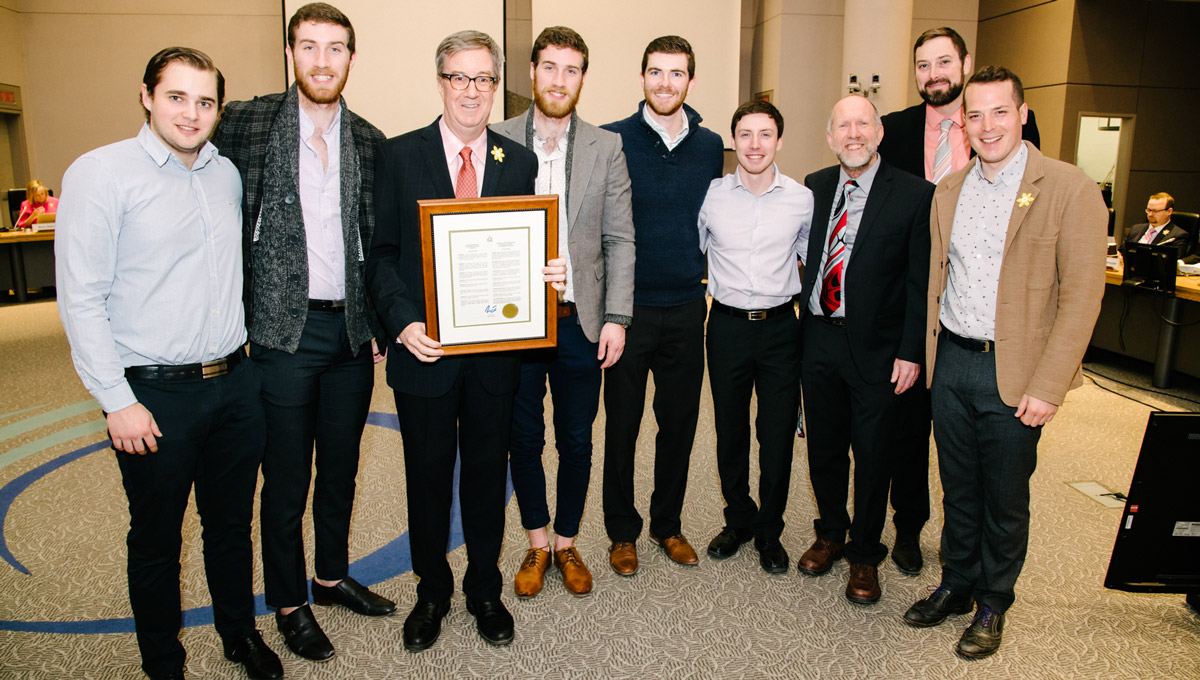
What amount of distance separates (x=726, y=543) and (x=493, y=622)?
1.08 metres

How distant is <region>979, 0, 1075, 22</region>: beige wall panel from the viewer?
31.2ft

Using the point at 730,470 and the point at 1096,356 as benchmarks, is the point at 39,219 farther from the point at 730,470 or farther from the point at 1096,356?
the point at 1096,356

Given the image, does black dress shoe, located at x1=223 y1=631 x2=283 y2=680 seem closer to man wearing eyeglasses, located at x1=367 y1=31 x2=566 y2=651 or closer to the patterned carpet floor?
the patterned carpet floor

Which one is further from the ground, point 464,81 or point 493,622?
point 464,81

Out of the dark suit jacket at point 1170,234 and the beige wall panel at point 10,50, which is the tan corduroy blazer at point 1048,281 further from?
the beige wall panel at point 10,50

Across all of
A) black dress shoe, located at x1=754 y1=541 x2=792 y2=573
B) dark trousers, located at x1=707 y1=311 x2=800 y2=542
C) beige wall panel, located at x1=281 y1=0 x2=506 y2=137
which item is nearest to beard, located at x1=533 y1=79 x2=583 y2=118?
dark trousers, located at x1=707 y1=311 x2=800 y2=542

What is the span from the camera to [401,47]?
28.5 feet

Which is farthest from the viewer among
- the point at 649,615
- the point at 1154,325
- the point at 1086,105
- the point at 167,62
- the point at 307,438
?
the point at 1086,105

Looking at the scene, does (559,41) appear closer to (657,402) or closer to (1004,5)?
(657,402)

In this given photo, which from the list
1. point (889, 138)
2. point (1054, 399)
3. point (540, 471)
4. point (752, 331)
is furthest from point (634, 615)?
point (889, 138)

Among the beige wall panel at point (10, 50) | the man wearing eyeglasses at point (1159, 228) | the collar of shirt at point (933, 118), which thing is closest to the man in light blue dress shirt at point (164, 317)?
the collar of shirt at point (933, 118)

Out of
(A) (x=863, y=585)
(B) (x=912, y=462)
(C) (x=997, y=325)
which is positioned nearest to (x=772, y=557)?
(A) (x=863, y=585)

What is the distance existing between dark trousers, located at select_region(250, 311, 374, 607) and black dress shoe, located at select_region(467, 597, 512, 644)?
552 millimetres

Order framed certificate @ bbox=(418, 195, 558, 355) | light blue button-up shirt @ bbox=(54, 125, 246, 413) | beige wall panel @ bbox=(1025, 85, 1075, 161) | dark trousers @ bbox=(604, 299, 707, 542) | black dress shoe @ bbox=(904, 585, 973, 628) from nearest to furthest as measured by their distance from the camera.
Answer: light blue button-up shirt @ bbox=(54, 125, 246, 413) → framed certificate @ bbox=(418, 195, 558, 355) → black dress shoe @ bbox=(904, 585, 973, 628) → dark trousers @ bbox=(604, 299, 707, 542) → beige wall panel @ bbox=(1025, 85, 1075, 161)
